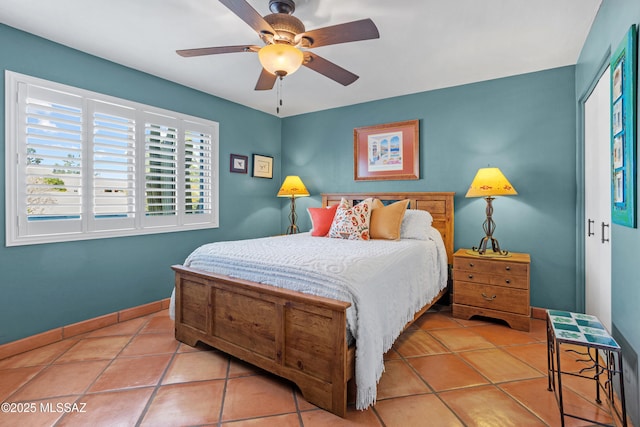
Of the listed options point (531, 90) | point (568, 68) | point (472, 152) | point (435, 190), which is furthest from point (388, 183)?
point (568, 68)

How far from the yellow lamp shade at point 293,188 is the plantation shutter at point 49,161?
2.23 metres

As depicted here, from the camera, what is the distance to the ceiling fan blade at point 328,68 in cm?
212

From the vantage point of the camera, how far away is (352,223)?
10.4ft

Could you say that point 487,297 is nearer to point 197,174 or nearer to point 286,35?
point 286,35

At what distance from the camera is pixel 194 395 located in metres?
1.91

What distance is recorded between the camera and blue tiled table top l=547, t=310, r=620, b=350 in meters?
1.52

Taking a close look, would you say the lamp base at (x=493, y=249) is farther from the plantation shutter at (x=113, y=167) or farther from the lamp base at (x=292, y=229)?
the plantation shutter at (x=113, y=167)

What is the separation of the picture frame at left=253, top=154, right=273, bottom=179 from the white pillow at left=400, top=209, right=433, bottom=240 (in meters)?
2.24

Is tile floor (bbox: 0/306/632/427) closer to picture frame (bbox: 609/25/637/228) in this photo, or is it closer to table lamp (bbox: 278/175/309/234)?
picture frame (bbox: 609/25/637/228)

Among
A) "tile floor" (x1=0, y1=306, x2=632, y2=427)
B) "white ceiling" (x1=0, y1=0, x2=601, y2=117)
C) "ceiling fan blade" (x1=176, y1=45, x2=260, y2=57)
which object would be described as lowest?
"tile floor" (x1=0, y1=306, x2=632, y2=427)

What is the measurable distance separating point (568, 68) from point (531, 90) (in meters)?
0.33

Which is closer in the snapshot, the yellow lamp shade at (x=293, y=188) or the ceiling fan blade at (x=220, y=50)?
the ceiling fan blade at (x=220, y=50)

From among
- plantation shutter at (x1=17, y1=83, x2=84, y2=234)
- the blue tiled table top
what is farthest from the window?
the blue tiled table top

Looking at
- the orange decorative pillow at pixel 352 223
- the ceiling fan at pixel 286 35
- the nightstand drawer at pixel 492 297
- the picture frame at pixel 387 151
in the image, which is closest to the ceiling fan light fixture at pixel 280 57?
the ceiling fan at pixel 286 35
